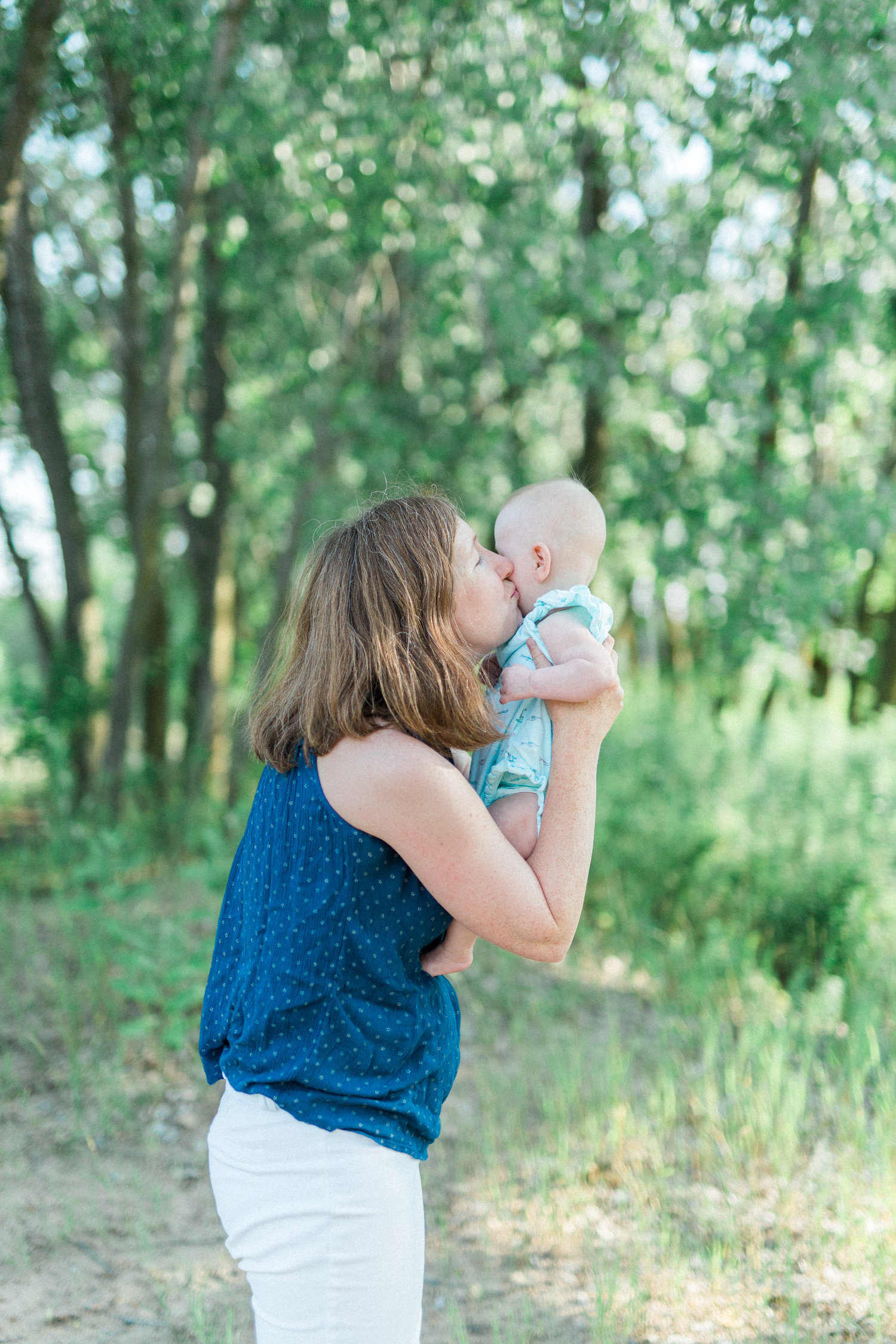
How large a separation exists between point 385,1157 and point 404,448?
604 centimetres

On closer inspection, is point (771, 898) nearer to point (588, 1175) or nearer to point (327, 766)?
point (588, 1175)

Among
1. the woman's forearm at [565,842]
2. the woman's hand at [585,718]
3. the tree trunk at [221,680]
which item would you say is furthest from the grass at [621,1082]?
the tree trunk at [221,680]

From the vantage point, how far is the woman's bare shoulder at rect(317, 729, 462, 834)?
4.18ft

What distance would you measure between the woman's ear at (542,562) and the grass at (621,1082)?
170cm

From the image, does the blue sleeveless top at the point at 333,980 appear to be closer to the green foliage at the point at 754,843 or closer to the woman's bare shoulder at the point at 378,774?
the woman's bare shoulder at the point at 378,774

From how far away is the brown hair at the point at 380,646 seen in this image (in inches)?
52.2

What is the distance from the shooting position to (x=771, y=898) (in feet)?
15.5

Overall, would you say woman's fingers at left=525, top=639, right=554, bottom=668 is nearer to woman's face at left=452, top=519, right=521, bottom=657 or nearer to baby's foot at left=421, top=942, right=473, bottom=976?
woman's face at left=452, top=519, right=521, bottom=657

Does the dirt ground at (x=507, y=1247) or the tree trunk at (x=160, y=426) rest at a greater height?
the tree trunk at (x=160, y=426)

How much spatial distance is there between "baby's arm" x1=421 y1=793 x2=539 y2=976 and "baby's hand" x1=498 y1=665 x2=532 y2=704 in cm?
14

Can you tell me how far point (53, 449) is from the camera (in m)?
5.83

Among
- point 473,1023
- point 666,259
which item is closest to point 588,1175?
point 473,1023

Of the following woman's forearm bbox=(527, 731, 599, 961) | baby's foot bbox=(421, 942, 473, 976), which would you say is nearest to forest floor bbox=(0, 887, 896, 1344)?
baby's foot bbox=(421, 942, 473, 976)

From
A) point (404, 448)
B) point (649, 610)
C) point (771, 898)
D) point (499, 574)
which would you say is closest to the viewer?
point (499, 574)
